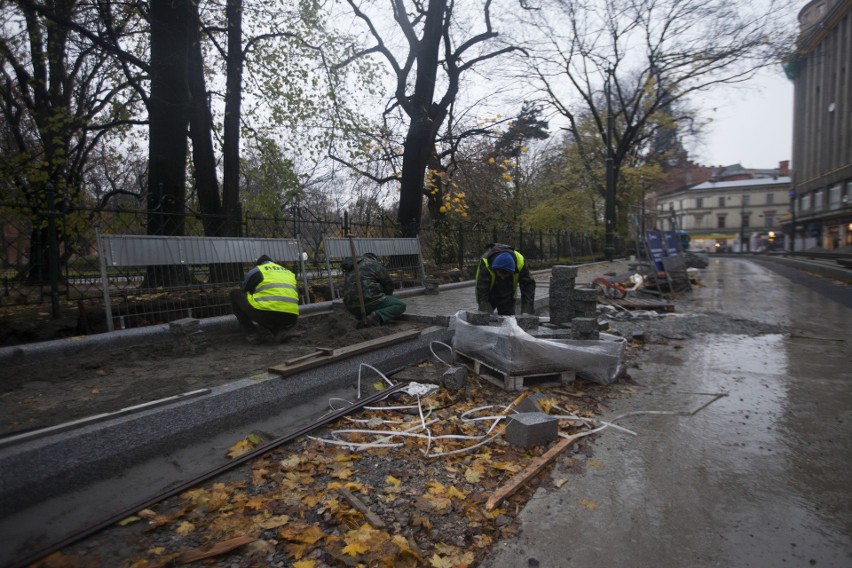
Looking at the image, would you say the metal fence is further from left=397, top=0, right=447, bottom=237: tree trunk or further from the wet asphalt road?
the wet asphalt road

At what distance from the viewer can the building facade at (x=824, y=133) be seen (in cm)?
3572

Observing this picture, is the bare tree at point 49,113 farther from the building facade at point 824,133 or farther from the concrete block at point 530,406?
the building facade at point 824,133

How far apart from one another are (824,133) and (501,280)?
5030 centimetres

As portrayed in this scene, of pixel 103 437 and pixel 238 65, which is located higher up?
pixel 238 65

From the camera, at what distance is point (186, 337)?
5215mm

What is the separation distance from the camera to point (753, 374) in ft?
17.4

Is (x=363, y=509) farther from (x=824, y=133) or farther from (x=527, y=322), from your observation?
(x=824, y=133)

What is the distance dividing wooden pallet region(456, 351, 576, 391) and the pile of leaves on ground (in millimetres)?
732

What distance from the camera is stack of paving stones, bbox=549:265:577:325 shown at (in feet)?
21.1

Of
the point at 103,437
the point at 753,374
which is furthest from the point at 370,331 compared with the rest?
the point at 753,374

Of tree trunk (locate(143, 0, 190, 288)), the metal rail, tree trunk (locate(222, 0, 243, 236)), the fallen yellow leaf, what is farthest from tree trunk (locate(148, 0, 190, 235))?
the fallen yellow leaf

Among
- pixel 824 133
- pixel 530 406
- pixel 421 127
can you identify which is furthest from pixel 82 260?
pixel 824 133

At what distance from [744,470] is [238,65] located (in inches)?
473

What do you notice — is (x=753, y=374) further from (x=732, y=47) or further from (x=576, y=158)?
(x=576, y=158)
